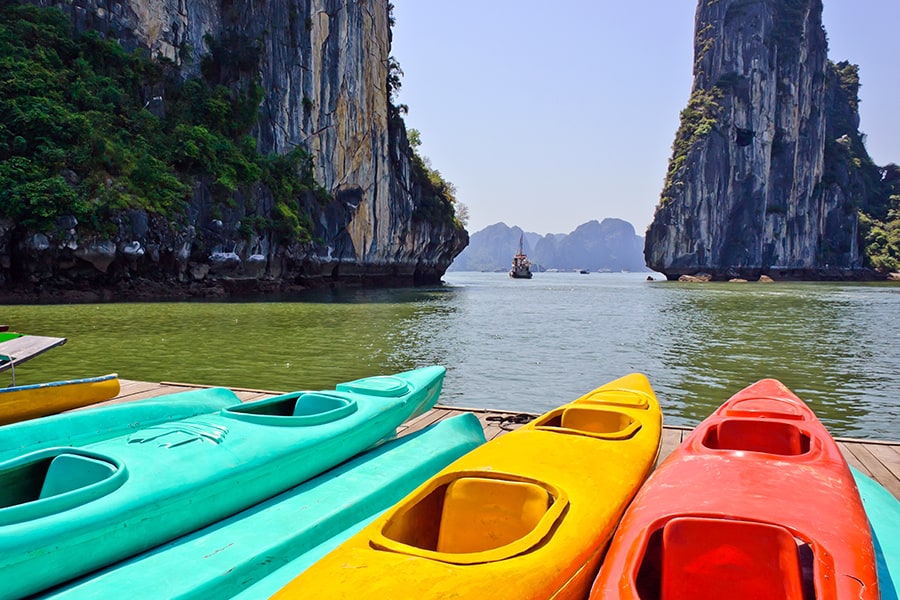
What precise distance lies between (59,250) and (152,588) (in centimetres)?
2605

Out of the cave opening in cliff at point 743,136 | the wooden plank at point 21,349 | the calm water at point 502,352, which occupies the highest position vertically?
the cave opening in cliff at point 743,136

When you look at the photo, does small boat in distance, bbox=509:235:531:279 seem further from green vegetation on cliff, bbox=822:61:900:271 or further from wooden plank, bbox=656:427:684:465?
wooden plank, bbox=656:427:684:465

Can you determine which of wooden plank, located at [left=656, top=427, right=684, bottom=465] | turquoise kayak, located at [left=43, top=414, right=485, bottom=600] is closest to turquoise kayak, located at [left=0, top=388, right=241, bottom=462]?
turquoise kayak, located at [left=43, top=414, right=485, bottom=600]

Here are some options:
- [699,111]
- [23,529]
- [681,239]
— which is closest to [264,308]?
[23,529]

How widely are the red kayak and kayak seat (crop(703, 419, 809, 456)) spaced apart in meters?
0.76

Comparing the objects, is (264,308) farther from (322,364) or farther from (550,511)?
(550,511)

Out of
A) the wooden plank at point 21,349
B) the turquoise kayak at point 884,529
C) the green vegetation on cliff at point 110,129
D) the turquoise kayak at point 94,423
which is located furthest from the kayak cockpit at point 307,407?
the green vegetation on cliff at point 110,129

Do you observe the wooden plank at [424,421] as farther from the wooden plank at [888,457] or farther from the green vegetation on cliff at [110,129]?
the green vegetation on cliff at [110,129]

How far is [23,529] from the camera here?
227cm

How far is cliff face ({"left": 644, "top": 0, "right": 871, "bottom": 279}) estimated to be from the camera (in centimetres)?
7800

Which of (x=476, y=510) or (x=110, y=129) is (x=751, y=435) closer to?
(x=476, y=510)

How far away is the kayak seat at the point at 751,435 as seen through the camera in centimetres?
373

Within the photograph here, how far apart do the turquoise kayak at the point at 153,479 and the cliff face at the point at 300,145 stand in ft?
80.2

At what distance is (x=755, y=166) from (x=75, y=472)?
3522 inches
